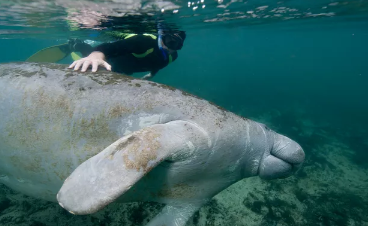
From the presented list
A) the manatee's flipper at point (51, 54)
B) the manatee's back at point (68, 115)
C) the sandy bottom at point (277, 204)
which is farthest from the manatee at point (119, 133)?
the manatee's flipper at point (51, 54)

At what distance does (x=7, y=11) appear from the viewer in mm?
9180

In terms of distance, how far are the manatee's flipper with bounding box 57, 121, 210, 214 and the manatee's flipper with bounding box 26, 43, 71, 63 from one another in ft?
18.5

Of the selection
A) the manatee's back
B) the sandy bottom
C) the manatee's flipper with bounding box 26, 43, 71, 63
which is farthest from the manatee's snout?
the manatee's flipper with bounding box 26, 43, 71, 63

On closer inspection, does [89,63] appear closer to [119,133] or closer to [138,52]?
[119,133]

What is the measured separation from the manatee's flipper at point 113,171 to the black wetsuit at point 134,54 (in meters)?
2.25

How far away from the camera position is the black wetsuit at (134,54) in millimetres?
3573

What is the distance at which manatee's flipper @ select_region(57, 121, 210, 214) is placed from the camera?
1488 mm

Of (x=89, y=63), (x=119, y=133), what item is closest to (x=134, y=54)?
(x=89, y=63)

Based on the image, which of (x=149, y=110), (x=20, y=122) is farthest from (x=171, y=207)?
(x=20, y=122)

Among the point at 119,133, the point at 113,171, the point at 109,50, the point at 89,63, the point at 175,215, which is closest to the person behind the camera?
the point at 113,171

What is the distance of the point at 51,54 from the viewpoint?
21.0 feet

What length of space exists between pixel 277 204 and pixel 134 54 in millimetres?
5020

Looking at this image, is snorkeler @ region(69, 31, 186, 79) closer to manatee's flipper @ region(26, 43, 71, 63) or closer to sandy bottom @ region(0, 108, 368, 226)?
manatee's flipper @ region(26, 43, 71, 63)

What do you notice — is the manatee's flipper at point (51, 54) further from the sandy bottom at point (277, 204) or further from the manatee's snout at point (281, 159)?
the manatee's snout at point (281, 159)
